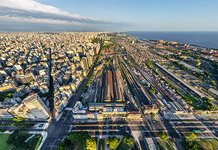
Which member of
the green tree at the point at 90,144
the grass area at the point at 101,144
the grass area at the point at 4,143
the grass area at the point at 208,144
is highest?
the green tree at the point at 90,144

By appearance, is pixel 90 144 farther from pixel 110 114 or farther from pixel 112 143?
pixel 110 114

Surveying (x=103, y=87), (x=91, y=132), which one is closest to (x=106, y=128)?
(x=91, y=132)

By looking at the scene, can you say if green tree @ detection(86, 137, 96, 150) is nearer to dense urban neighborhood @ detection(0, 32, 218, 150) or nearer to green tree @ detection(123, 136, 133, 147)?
dense urban neighborhood @ detection(0, 32, 218, 150)

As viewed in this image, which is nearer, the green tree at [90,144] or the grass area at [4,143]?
the green tree at [90,144]

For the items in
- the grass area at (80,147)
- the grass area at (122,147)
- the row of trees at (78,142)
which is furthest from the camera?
the grass area at (80,147)

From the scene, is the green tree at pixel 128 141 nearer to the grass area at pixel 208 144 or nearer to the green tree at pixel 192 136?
the green tree at pixel 192 136

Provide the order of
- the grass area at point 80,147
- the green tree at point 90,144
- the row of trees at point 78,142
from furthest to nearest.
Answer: the grass area at point 80,147
the row of trees at point 78,142
the green tree at point 90,144

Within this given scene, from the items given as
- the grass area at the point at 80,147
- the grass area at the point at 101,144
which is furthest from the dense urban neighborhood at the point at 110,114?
the grass area at the point at 80,147

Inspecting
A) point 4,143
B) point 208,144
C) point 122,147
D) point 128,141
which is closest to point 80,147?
point 122,147

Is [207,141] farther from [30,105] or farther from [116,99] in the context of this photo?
[30,105]

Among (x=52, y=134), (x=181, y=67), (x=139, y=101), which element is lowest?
(x=52, y=134)

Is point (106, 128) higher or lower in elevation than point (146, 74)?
lower
